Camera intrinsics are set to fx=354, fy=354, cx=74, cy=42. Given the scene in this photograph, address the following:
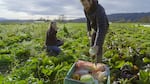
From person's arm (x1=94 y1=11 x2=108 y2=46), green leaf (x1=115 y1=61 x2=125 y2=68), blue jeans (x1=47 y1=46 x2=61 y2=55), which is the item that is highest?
person's arm (x1=94 y1=11 x2=108 y2=46)

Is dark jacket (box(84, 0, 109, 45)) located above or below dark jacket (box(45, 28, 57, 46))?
above

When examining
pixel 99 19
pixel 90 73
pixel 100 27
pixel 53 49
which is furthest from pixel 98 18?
pixel 53 49

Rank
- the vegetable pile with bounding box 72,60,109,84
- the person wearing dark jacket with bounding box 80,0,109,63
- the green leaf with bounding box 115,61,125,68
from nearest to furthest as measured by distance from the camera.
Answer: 1. the vegetable pile with bounding box 72,60,109,84
2. the person wearing dark jacket with bounding box 80,0,109,63
3. the green leaf with bounding box 115,61,125,68

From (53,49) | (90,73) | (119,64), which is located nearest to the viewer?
(90,73)

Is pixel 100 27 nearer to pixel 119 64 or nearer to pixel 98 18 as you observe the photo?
pixel 98 18

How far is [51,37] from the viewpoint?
31.6 ft

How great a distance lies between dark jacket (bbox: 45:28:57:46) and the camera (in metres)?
9.61

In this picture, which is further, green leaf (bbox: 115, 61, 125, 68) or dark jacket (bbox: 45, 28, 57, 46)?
dark jacket (bbox: 45, 28, 57, 46)

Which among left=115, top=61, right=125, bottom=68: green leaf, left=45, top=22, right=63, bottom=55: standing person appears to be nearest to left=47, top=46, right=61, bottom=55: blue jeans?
left=45, top=22, right=63, bottom=55: standing person

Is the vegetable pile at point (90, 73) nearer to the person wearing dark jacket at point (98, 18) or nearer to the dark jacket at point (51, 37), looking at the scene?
the person wearing dark jacket at point (98, 18)

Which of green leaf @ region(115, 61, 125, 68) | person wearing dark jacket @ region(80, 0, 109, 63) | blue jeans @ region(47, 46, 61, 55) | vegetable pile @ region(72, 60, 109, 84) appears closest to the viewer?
vegetable pile @ region(72, 60, 109, 84)

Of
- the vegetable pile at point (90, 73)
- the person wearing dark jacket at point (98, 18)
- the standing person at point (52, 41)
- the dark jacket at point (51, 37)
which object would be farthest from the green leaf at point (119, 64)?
the vegetable pile at point (90, 73)

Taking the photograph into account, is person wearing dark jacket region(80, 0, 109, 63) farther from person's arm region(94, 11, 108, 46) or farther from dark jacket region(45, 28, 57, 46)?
dark jacket region(45, 28, 57, 46)

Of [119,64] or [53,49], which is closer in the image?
[119,64]
